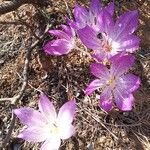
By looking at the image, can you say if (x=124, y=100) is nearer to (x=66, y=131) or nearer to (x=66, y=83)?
(x=66, y=131)

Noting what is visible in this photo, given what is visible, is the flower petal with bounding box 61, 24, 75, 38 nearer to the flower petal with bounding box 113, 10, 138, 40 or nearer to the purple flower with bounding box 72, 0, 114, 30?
the purple flower with bounding box 72, 0, 114, 30

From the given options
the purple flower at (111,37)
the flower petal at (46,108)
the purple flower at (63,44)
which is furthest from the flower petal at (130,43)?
the flower petal at (46,108)

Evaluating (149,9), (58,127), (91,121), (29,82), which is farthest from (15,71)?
(149,9)

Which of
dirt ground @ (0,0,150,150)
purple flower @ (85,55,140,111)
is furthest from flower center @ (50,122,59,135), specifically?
dirt ground @ (0,0,150,150)

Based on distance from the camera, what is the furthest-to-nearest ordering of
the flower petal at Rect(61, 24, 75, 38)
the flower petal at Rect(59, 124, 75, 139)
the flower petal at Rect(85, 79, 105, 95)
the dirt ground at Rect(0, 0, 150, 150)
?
the dirt ground at Rect(0, 0, 150, 150) < the flower petal at Rect(61, 24, 75, 38) < the flower petal at Rect(85, 79, 105, 95) < the flower petal at Rect(59, 124, 75, 139)

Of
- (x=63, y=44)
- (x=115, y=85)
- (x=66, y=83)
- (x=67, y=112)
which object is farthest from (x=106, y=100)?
(x=66, y=83)

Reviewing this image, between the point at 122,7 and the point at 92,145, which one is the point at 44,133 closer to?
the point at 92,145
